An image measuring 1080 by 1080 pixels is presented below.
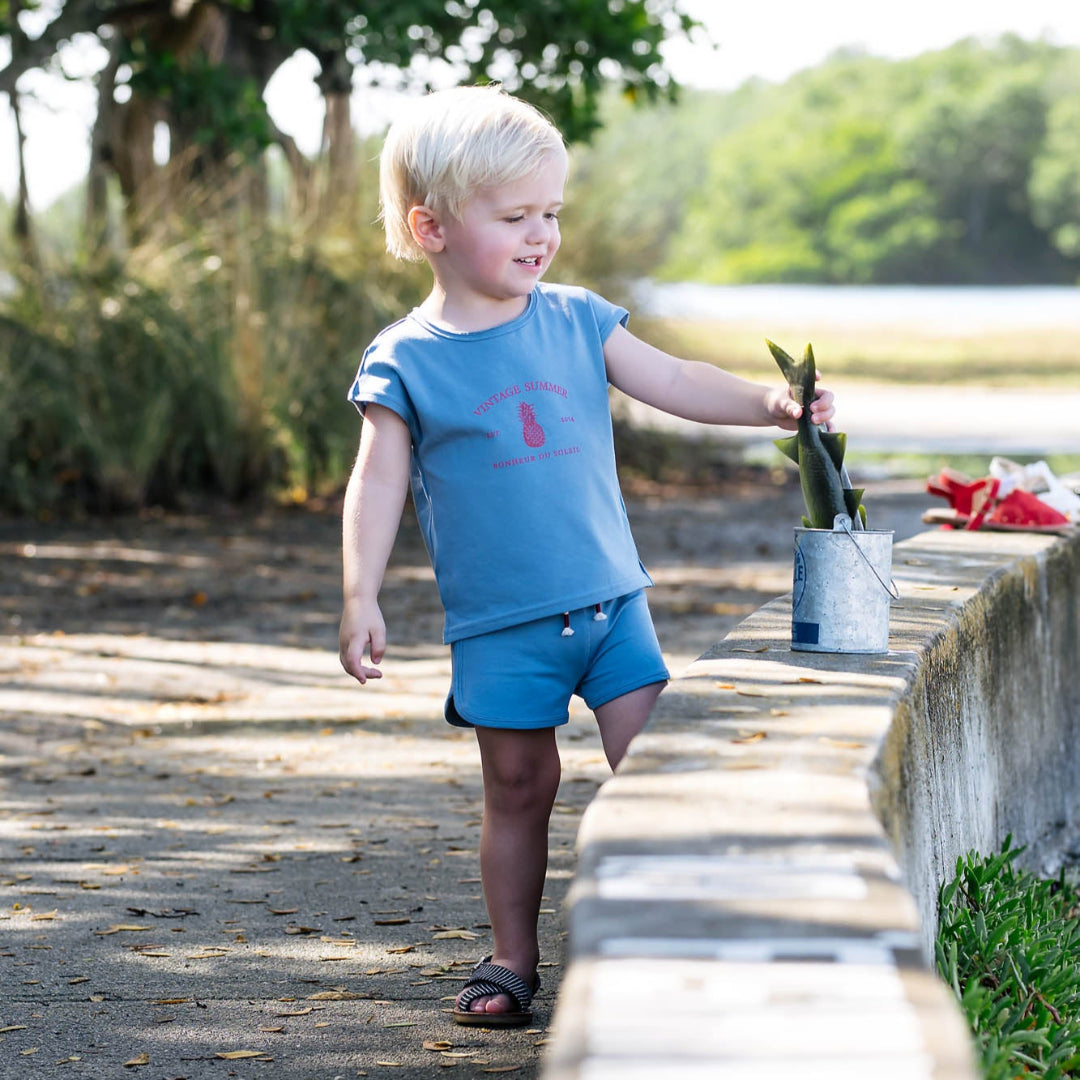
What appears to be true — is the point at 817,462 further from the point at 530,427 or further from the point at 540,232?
the point at 540,232

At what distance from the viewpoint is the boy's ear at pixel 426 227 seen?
326cm

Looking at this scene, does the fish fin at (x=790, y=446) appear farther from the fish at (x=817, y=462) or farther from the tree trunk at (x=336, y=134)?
the tree trunk at (x=336, y=134)

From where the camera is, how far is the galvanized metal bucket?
3.18 metres

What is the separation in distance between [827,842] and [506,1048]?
47.2 inches

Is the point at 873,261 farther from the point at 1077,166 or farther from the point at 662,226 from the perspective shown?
the point at 662,226

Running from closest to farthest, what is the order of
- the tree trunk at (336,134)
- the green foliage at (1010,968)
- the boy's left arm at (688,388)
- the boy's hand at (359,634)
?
the green foliage at (1010,968) < the boy's hand at (359,634) < the boy's left arm at (688,388) < the tree trunk at (336,134)

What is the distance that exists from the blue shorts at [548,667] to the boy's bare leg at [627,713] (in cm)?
1

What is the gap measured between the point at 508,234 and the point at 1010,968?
162 centimetres

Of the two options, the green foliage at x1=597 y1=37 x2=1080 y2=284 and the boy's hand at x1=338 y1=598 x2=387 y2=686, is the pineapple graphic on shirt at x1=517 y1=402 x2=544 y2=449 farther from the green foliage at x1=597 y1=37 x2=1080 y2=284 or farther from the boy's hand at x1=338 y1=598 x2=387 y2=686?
the green foliage at x1=597 y1=37 x2=1080 y2=284

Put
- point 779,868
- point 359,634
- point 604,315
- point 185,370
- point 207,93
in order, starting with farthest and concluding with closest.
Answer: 1. point 207,93
2. point 185,370
3. point 604,315
4. point 359,634
5. point 779,868

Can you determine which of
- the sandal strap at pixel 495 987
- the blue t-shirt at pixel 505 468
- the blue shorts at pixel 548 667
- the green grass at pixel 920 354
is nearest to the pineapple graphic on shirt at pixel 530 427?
the blue t-shirt at pixel 505 468

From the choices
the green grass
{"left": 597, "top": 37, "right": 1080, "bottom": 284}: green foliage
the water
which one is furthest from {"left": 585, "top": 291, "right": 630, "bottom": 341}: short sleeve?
{"left": 597, "top": 37, "right": 1080, "bottom": 284}: green foliage

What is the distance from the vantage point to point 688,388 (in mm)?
3385

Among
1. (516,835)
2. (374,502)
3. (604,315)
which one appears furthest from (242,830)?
(604,315)
